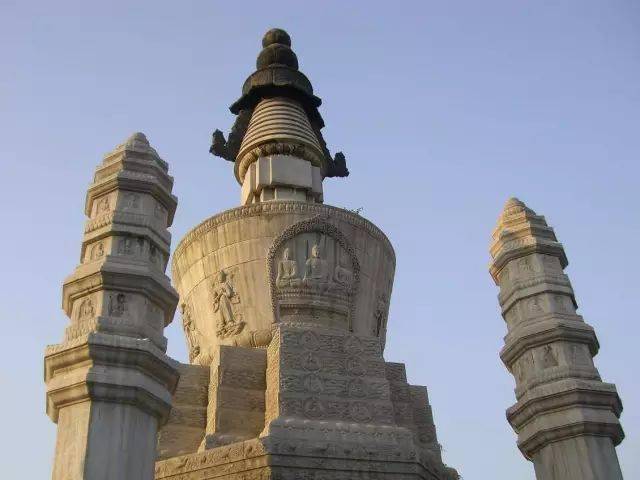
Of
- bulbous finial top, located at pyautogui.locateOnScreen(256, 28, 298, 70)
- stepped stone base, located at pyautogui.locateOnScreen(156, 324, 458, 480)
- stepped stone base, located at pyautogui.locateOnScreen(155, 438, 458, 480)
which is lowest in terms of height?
stepped stone base, located at pyautogui.locateOnScreen(155, 438, 458, 480)

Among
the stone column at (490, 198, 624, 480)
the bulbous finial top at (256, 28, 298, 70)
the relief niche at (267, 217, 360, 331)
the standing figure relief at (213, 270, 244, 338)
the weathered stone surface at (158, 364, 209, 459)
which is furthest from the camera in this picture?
the bulbous finial top at (256, 28, 298, 70)

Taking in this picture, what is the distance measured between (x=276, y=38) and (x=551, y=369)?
16206 mm

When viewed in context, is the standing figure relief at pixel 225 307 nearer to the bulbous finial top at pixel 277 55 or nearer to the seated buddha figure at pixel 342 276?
the seated buddha figure at pixel 342 276

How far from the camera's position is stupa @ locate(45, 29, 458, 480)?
10867 mm

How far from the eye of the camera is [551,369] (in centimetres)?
1383

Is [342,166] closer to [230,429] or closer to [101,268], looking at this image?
[230,429]

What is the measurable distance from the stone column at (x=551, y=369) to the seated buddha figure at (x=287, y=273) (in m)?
3.95

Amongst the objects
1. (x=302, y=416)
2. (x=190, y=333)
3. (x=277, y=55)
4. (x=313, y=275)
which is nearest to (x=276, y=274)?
(x=313, y=275)

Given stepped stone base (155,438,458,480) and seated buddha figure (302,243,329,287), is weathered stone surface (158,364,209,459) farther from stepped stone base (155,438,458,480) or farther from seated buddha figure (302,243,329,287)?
seated buddha figure (302,243,329,287)

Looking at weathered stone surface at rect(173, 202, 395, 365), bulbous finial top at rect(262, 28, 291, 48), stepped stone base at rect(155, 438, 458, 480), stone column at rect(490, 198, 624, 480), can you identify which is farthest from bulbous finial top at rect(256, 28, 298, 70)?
stepped stone base at rect(155, 438, 458, 480)

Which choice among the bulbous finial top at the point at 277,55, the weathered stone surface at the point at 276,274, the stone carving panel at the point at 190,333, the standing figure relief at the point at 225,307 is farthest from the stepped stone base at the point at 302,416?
the bulbous finial top at the point at 277,55

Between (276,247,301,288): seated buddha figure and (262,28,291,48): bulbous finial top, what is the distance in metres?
11.3

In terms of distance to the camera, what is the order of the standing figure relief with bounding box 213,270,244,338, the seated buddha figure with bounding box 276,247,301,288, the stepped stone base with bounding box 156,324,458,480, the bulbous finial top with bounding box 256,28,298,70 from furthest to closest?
1. the bulbous finial top with bounding box 256,28,298,70
2. the standing figure relief with bounding box 213,270,244,338
3. the seated buddha figure with bounding box 276,247,301,288
4. the stepped stone base with bounding box 156,324,458,480

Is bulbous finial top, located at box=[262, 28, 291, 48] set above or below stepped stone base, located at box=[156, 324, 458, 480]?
above
